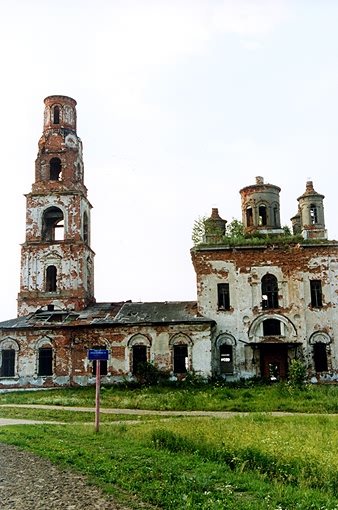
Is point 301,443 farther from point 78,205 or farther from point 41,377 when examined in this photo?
point 78,205

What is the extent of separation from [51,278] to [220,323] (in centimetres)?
1209

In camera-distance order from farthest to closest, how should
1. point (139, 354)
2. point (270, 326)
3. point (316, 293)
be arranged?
point (316, 293) < point (270, 326) < point (139, 354)

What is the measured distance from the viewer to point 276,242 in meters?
34.0

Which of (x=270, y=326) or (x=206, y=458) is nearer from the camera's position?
(x=206, y=458)

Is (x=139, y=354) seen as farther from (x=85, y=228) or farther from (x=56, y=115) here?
(x=56, y=115)

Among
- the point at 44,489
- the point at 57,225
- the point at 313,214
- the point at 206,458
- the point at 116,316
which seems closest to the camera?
the point at 44,489

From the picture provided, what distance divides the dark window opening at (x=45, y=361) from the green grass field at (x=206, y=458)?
14.6m

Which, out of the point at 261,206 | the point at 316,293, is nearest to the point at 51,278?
the point at 261,206

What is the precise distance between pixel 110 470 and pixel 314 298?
2604 cm

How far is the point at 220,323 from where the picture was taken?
1316 inches

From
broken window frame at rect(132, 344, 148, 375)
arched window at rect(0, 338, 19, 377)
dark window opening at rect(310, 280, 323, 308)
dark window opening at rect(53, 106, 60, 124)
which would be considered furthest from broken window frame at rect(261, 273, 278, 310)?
dark window opening at rect(53, 106, 60, 124)

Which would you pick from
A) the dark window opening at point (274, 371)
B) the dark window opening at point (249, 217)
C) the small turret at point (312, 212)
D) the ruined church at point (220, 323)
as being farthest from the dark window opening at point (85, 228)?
the dark window opening at point (274, 371)

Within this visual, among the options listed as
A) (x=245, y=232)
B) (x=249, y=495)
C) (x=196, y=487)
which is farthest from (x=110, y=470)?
(x=245, y=232)

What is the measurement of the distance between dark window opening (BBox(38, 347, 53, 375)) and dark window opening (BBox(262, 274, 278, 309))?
1340 centimetres
